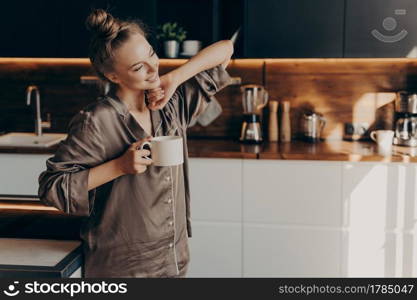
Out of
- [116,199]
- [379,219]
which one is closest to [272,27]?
[379,219]

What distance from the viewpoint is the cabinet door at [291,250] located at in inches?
109

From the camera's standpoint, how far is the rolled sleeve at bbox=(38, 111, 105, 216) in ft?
3.87

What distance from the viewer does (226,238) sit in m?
2.83

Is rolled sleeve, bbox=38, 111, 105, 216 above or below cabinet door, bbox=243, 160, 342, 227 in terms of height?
above

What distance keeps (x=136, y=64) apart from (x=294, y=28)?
1834mm

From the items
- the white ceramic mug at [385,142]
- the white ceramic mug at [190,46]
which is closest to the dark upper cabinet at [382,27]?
the white ceramic mug at [385,142]

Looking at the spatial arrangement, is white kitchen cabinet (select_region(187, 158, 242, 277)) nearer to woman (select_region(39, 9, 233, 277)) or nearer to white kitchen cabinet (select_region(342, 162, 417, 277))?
white kitchen cabinet (select_region(342, 162, 417, 277))

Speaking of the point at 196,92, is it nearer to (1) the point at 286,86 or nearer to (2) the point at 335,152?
(2) the point at 335,152

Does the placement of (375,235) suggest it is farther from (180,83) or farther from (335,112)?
(180,83)

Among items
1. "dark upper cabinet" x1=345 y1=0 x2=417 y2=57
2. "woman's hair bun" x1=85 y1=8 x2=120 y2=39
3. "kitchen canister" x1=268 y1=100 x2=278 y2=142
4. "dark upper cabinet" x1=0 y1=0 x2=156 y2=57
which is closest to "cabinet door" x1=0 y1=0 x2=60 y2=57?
"dark upper cabinet" x1=0 y1=0 x2=156 y2=57

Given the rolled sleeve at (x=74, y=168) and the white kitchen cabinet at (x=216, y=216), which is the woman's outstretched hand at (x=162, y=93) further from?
the white kitchen cabinet at (x=216, y=216)

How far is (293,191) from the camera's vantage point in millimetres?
2730

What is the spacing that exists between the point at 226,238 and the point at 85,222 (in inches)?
63.5

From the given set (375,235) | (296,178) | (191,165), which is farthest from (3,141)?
(375,235)
